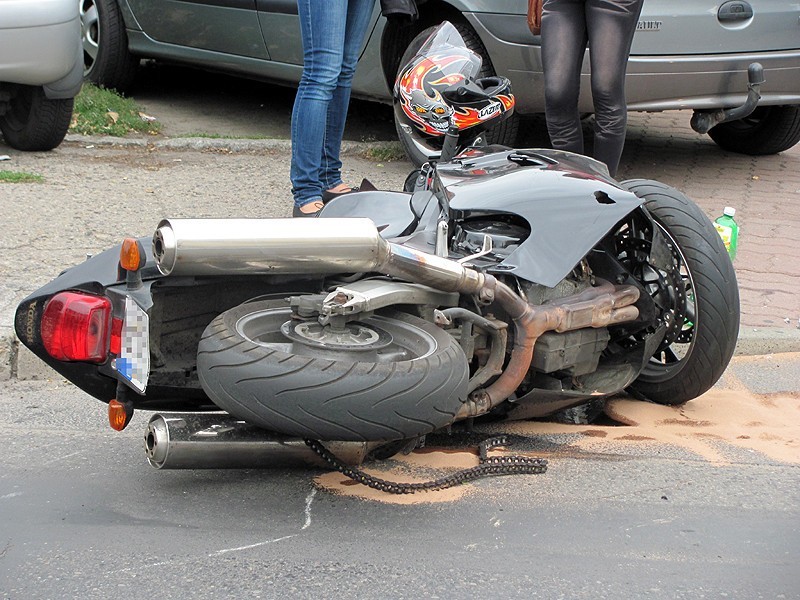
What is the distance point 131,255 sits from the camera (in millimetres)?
2910

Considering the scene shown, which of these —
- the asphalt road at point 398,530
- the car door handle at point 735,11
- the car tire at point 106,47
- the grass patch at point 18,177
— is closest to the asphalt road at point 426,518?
the asphalt road at point 398,530

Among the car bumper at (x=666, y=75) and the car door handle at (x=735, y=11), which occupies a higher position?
the car door handle at (x=735, y=11)

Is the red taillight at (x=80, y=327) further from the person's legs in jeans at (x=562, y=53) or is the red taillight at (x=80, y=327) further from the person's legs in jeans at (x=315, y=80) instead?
the person's legs in jeans at (x=562, y=53)

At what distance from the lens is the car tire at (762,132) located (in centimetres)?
757

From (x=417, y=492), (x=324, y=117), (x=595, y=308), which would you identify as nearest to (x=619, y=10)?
(x=324, y=117)

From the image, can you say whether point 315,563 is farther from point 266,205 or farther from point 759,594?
point 266,205

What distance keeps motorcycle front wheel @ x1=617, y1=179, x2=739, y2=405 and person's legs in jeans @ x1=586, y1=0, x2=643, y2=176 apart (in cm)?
128

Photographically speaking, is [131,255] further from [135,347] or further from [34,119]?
[34,119]

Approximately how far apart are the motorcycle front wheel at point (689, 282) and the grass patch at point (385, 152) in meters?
3.50

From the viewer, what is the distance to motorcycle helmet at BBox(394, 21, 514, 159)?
4168 millimetres

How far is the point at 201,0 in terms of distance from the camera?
7.50 metres

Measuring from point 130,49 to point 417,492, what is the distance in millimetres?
5804

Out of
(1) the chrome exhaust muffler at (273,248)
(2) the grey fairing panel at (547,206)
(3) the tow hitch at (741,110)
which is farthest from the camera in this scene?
(3) the tow hitch at (741,110)

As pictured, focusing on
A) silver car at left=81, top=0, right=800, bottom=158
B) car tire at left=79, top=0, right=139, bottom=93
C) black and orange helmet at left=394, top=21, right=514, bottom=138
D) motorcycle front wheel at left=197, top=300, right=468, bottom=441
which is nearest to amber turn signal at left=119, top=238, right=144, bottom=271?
motorcycle front wheel at left=197, top=300, right=468, bottom=441
